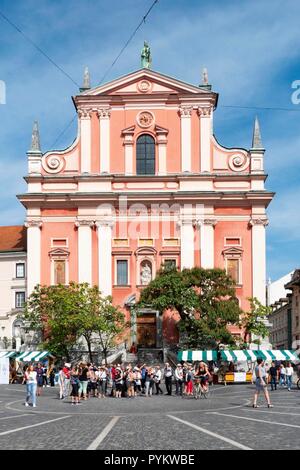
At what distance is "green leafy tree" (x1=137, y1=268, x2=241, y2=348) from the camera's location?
52406 millimetres

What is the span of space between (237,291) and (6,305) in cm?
2035

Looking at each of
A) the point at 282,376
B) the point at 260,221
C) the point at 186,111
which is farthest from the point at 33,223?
the point at 282,376

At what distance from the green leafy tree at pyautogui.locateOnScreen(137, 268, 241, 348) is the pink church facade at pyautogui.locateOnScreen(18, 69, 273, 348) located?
5.38 meters

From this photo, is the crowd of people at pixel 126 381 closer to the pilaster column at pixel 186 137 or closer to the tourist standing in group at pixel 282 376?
the tourist standing in group at pixel 282 376

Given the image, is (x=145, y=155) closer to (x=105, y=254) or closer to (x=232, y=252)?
Answer: (x=105, y=254)

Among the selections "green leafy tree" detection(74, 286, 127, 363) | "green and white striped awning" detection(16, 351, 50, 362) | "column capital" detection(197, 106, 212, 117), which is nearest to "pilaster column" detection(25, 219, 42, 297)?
"green leafy tree" detection(74, 286, 127, 363)

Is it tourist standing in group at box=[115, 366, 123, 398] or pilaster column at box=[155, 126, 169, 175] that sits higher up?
pilaster column at box=[155, 126, 169, 175]

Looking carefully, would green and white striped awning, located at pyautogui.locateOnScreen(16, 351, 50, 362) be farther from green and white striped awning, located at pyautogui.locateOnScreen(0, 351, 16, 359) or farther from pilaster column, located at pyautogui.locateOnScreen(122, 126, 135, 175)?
pilaster column, located at pyautogui.locateOnScreen(122, 126, 135, 175)

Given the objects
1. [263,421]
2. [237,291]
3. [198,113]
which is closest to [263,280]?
[237,291]

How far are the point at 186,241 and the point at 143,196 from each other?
4.67m

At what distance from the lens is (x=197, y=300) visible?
53.2 meters

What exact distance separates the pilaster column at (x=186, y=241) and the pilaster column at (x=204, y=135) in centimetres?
425

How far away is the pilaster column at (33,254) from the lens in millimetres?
60094

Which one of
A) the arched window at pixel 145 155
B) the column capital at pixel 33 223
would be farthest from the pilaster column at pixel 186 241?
the column capital at pixel 33 223
